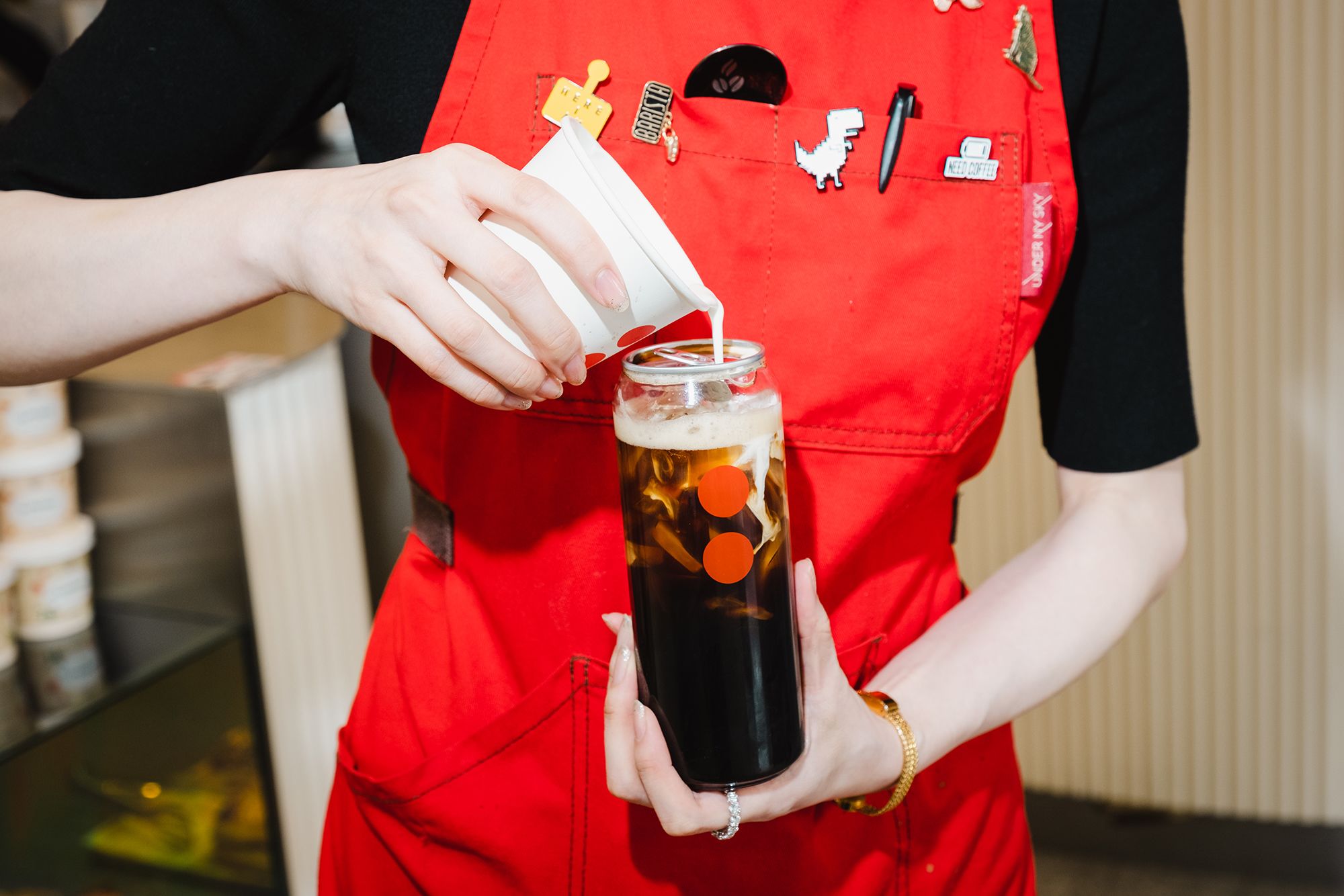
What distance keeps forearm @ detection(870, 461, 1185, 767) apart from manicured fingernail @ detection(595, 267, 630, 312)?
410 mm

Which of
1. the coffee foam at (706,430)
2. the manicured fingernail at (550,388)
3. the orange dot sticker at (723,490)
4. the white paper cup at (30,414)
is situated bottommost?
the white paper cup at (30,414)

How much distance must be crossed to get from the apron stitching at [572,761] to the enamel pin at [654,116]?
37 cm

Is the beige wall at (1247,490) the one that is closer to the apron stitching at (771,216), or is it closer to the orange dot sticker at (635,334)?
the apron stitching at (771,216)

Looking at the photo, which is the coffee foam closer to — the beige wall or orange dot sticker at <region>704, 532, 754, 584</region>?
orange dot sticker at <region>704, 532, 754, 584</region>

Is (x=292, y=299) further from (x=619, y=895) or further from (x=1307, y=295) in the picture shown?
(x=1307, y=295)

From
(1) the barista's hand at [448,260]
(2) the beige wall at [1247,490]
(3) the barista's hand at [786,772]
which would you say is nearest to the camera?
(1) the barista's hand at [448,260]

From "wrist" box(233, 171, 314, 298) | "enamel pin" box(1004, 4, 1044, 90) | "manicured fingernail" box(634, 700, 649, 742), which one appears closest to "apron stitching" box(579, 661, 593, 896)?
"manicured fingernail" box(634, 700, 649, 742)

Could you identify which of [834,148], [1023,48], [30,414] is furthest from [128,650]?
[1023,48]

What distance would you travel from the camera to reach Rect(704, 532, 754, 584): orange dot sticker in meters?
0.63

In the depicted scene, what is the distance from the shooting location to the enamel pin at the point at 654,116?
719mm

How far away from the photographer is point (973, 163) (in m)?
0.76

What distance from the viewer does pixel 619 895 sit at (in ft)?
2.70

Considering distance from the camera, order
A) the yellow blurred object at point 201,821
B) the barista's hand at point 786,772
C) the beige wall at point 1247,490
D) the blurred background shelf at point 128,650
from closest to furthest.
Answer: the barista's hand at point 786,772 → the blurred background shelf at point 128,650 → the yellow blurred object at point 201,821 → the beige wall at point 1247,490

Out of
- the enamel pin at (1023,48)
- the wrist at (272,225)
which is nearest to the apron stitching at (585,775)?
the wrist at (272,225)
